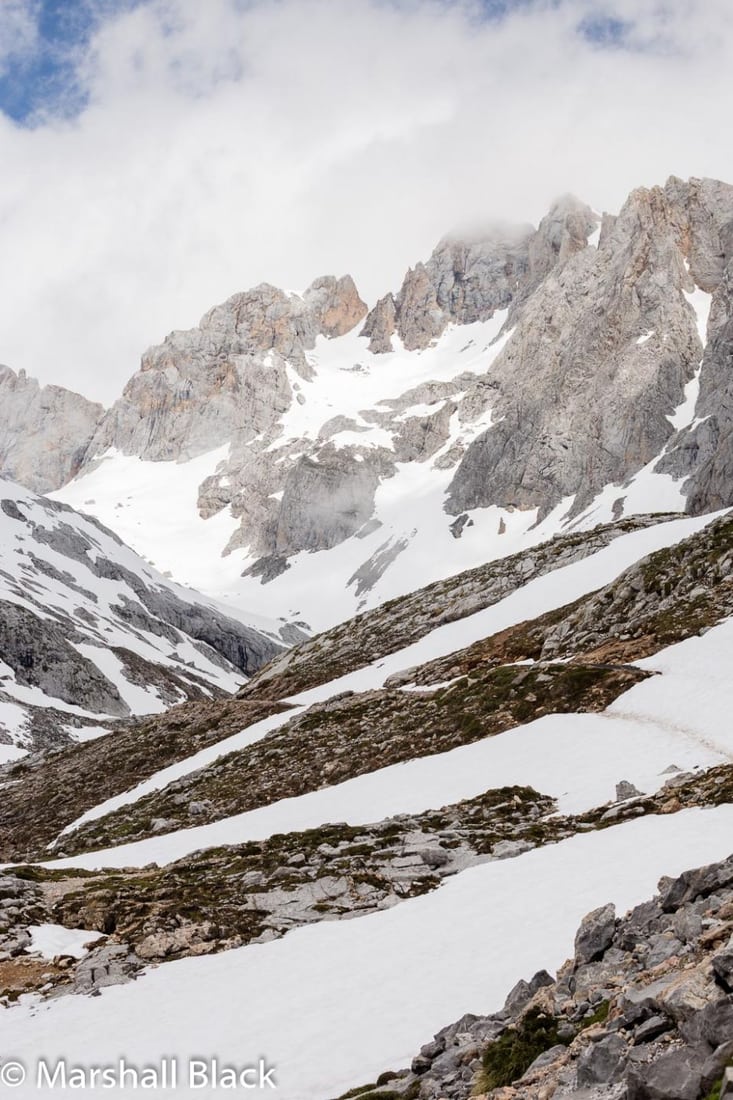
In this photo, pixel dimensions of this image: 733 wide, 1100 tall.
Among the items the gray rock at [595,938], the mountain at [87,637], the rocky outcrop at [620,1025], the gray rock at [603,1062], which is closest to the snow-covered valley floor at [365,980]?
the rocky outcrop at [620,1025]

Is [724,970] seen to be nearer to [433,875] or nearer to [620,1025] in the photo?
[620,1025]

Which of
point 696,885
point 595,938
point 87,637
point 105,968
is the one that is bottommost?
point 105,968

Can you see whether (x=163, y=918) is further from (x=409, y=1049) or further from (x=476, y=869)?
(x=409, y=1049)

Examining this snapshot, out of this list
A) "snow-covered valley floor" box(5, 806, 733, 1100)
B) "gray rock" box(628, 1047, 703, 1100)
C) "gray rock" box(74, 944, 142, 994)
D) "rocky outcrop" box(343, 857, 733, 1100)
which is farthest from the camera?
"gray rock" box(74, 944, 142, 994)

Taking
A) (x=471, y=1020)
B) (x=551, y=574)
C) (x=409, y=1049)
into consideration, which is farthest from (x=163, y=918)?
(x=551, y=574)

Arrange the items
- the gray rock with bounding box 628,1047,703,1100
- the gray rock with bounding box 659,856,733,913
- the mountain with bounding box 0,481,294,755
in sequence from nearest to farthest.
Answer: the gray rock with bounding box 628,1047,703,1100 < the gray rock with bounding box 659,856,733,913 < the mountain with bounding box 0,481,294,755

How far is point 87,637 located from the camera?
136 meters

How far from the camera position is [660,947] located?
10641 mm

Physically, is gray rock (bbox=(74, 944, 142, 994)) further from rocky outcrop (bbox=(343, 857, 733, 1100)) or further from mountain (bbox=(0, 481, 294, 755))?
mountain (bbox=(0, 481, 294, 755))

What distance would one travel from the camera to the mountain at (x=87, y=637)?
4254 inches

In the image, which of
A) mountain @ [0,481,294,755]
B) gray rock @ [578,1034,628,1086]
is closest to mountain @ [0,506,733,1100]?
gray rock @ [578,1034,628,1086]

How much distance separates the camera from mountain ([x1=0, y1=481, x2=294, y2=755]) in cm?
10806

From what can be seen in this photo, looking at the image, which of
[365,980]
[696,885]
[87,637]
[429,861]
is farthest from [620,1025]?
[87,637]

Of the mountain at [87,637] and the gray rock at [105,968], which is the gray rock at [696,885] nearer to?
the gray rock at [105,968]
